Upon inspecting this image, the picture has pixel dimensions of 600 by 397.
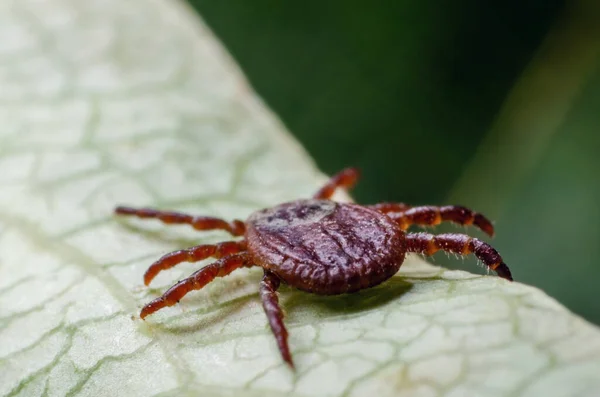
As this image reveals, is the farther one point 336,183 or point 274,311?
point 336,183

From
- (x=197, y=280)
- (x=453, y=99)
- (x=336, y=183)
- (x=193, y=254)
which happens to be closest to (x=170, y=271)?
(x=193, y=254)

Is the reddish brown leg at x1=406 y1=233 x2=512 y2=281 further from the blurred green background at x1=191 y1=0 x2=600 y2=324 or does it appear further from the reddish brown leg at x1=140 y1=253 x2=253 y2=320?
the blurred green background at x1=191 y1=0 x2=600 y2=324

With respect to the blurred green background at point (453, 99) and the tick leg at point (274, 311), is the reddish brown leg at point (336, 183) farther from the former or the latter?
the blurred green background at point (453, 99)

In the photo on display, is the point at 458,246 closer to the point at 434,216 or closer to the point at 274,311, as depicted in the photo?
the point at 434,216

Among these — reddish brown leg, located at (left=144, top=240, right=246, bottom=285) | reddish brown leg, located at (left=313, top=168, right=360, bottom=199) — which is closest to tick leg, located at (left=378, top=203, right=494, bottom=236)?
reddish brown leg, located at (left=313, top=168, right=360, bottom=199)

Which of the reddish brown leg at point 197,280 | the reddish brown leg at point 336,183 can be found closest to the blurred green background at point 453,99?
the reddish brown leg at point 336,183

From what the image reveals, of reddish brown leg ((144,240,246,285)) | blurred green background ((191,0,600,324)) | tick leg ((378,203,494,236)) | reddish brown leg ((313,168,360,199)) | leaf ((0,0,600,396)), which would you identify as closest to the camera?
leaf ((0,0,600,396))

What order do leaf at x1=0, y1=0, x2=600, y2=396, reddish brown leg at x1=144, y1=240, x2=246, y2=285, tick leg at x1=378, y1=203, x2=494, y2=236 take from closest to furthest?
leaf at x1=0, y1=0, x2=600, y2=396 → reddish brown leg at x1=144, y1=240, x2=246, y2=285 → tick leg at x1=378, y1=203, x2=494, y2=236
